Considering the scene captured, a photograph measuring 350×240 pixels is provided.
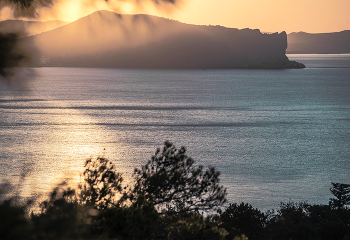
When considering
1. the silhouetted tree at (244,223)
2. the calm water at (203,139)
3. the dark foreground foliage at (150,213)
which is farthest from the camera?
the calm water at (203,139)

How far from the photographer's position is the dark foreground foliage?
3.12 meters

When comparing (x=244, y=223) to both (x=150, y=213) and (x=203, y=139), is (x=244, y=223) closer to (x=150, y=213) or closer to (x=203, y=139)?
(x=150, y=213)

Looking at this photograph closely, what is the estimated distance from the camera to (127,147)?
4447 centimetres

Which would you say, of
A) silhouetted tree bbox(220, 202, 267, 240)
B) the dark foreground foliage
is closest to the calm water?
the dark foreground foliage

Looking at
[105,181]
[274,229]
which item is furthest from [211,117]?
[105,181]

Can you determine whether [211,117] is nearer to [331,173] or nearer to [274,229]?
[331,173]

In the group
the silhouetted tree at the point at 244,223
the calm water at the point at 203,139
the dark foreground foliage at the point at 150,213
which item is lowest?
the silhouetted tree at the point at 244,223

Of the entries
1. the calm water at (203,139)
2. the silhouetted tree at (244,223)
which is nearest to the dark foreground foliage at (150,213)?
the silhouetted tree at (244,223)

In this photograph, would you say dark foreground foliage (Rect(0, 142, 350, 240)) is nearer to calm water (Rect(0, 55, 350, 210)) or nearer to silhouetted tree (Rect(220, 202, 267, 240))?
silhouetted tree (Rect(220, 202, 267, 240))

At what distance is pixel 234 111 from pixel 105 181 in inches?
2719

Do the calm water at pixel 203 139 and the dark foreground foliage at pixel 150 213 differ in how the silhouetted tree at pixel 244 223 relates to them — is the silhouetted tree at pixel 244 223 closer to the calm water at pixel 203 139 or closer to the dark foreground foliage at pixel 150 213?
the dark foreground foliage at pixel 150 213

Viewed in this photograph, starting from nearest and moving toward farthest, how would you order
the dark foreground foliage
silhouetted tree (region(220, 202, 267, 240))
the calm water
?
the dark foreground foliage < silhouetted tree (region(220, 202, 267, 240)) < the calm water

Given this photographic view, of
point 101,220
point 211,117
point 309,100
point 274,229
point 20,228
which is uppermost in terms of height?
point 309,100

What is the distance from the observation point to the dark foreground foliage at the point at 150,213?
3115 millimetres
